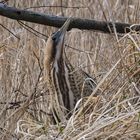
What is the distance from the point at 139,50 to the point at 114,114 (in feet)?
0.99

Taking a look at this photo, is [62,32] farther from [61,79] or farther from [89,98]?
[89,98]

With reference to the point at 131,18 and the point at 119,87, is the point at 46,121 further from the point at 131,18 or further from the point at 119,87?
the point at 131,18

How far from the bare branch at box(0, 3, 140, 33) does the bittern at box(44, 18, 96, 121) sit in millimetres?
68

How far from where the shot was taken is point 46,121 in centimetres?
222

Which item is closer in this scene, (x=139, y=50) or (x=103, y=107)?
(x=103, y=107)

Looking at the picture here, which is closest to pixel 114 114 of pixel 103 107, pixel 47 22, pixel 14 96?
pixel 103 107

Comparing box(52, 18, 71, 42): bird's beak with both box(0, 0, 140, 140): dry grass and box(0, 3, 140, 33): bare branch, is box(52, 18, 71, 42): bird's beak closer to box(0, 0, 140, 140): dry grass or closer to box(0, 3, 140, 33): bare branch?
box(0, 3, 140, 33): bare branch

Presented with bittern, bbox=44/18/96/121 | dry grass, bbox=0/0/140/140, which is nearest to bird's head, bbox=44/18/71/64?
bittern, bbox=44/18/96/121

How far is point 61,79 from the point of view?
236 cm

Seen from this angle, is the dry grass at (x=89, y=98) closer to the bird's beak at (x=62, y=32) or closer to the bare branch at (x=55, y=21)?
the bare branch at (x=55, y=21)

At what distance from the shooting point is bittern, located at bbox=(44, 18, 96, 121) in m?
2.28

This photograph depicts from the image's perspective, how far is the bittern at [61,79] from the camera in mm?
2277

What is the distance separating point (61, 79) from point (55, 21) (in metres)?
0.24

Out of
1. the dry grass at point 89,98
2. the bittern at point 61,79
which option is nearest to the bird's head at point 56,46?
the bittern at point 61,79
